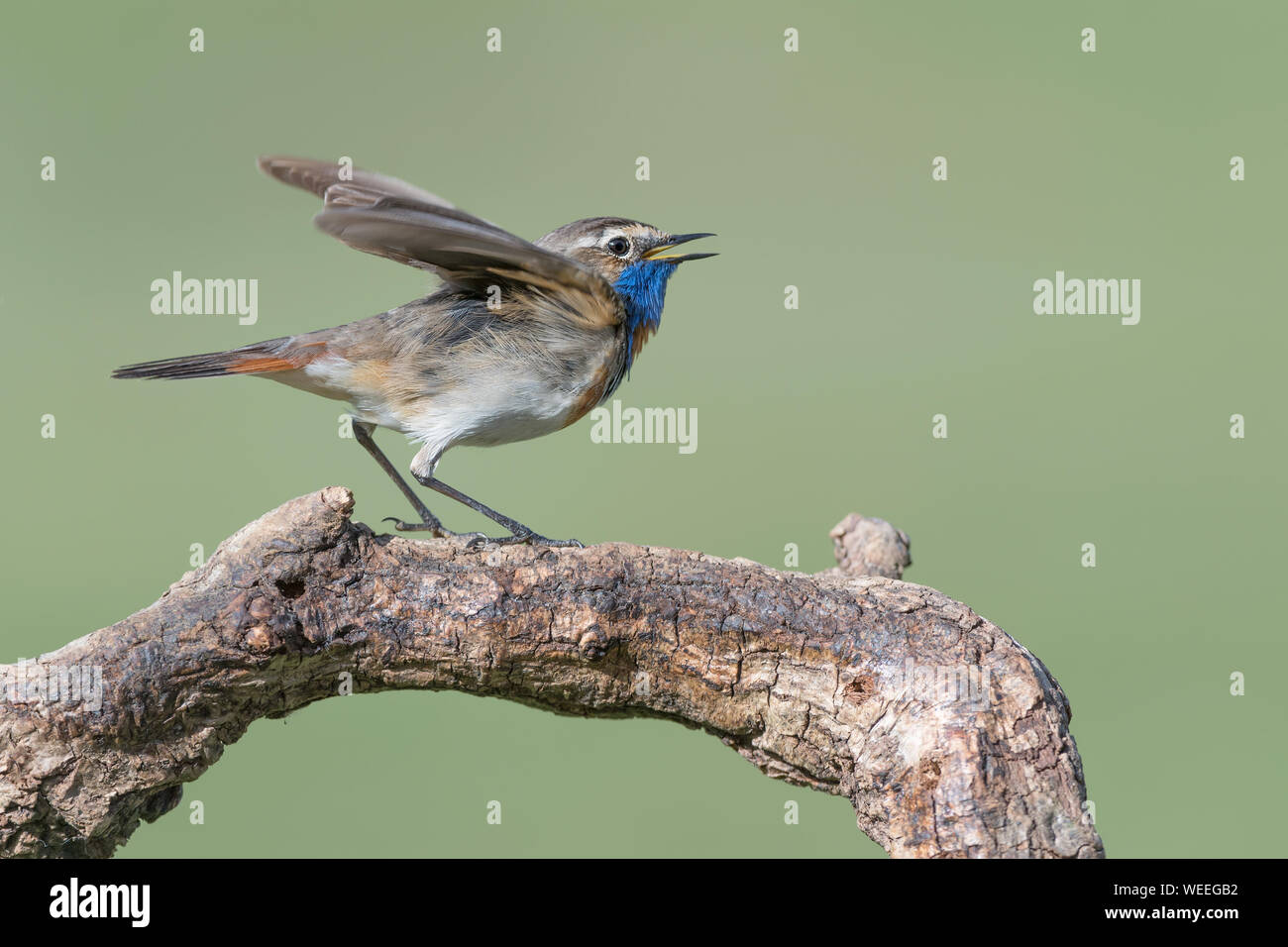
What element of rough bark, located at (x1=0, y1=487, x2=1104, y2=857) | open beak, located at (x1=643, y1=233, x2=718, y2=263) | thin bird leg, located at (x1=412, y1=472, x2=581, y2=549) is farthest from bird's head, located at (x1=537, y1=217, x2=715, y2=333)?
rough bark, located at (x1=0, y1=487, x2=1104, y2=857)

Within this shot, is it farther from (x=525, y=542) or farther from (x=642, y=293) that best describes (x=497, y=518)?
(x=642, y=293)

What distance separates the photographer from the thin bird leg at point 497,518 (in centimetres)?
475

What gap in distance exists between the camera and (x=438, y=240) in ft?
15.1

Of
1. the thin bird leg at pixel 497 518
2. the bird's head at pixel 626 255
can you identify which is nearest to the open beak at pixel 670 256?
the bird's head at pixel 626 255

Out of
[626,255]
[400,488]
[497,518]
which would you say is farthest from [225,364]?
[626,255]

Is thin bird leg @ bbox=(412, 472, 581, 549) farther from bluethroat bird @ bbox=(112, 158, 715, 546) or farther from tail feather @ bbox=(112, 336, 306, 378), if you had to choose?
tail feather @ bbox=(112, 336, 306, 378)

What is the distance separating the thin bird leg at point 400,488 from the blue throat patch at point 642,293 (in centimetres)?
122

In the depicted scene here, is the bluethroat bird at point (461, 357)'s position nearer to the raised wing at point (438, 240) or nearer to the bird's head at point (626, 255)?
the raised wing at point (438, 240)

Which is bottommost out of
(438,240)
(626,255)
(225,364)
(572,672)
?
(572,672)

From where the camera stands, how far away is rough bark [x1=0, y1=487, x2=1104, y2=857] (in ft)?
13.0

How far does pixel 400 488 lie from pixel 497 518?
21.6 inches

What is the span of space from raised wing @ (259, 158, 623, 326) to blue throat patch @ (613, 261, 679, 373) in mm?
199

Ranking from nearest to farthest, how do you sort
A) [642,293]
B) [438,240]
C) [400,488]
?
[438,240] < [400,488] < [642,293]

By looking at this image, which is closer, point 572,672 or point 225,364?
point 572,672
